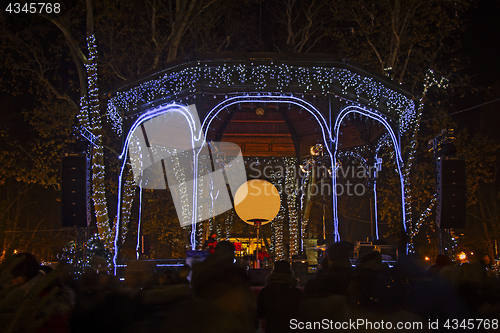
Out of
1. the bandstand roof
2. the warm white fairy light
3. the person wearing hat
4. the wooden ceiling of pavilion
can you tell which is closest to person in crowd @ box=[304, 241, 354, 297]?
the person wearing hat

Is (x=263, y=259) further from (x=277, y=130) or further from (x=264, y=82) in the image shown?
(x=264, y=82)

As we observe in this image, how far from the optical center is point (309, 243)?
580 inches

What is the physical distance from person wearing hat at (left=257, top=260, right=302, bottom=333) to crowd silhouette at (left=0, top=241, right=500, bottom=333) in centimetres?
1

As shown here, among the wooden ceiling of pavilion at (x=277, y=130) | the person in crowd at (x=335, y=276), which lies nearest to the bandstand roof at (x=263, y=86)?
the wooden ceiling of pavilion at (x=277, y=130)

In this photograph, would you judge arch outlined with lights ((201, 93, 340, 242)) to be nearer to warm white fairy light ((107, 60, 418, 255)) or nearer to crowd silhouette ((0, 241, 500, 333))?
warm white fairy light ((107, 60, 418, 255))

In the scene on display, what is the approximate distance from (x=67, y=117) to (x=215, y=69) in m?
11.5

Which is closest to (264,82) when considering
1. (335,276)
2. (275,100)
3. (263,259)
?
(275,100)

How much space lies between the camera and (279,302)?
13.8 feet

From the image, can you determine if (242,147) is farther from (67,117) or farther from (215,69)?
(67,117)

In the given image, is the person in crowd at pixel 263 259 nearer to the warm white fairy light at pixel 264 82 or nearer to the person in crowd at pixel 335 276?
the warm white fairy light at pixel 264 82

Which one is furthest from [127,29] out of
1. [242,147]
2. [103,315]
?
[103,315]

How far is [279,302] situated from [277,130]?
464 inches

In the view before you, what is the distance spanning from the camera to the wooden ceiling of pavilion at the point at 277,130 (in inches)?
546

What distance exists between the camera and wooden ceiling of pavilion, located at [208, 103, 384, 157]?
45.5 ft
